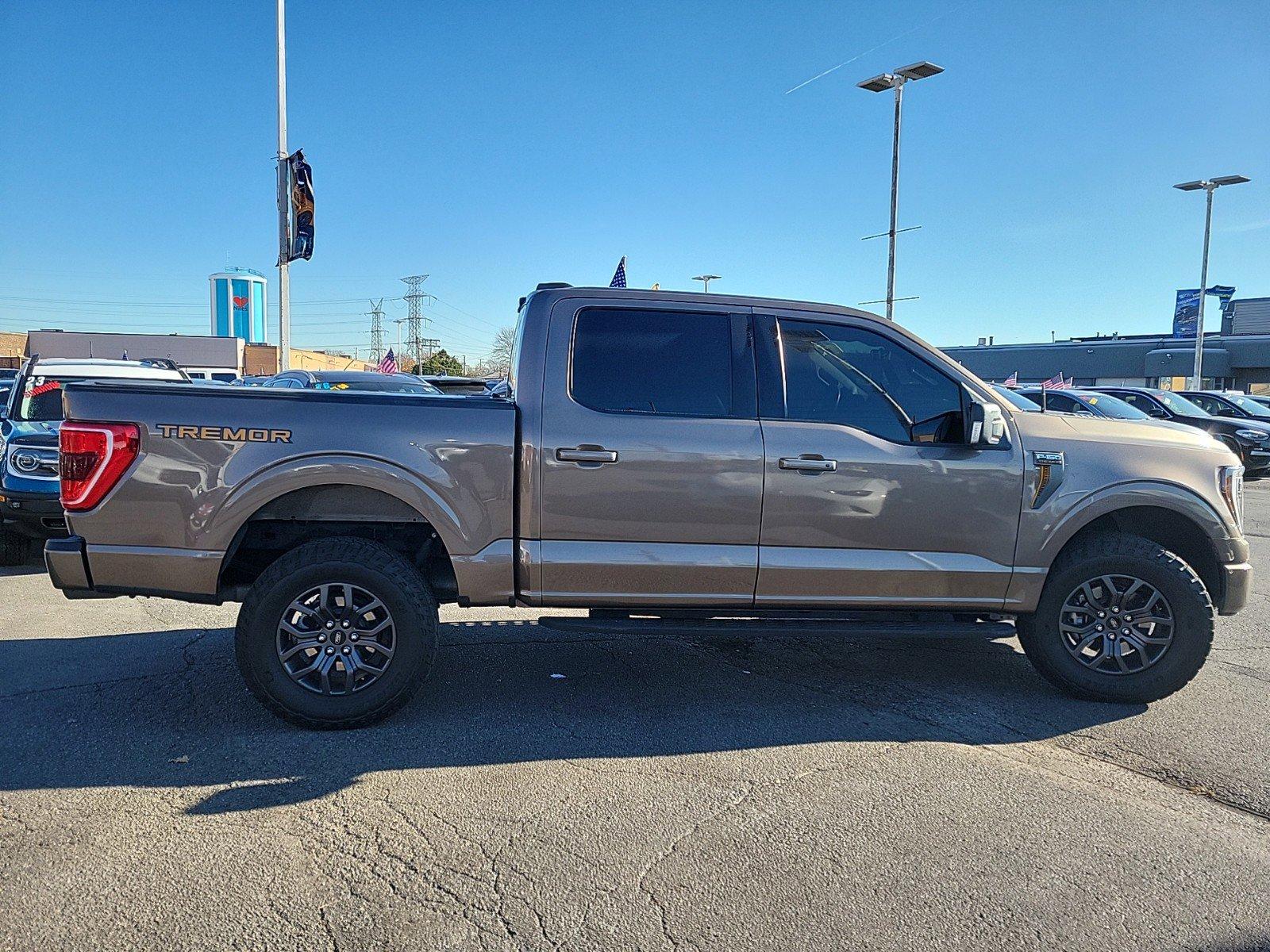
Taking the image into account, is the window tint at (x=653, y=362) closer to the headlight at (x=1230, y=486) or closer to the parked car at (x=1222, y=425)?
the headlight at (x=1230, y=486)

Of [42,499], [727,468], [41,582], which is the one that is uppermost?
[727,468]

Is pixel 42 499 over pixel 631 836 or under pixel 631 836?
over

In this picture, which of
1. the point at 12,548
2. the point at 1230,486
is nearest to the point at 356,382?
the point at 12,548

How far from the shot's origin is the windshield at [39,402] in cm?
852

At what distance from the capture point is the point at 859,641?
5.86m

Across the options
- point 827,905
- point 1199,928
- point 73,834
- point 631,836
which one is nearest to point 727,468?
point 631,836

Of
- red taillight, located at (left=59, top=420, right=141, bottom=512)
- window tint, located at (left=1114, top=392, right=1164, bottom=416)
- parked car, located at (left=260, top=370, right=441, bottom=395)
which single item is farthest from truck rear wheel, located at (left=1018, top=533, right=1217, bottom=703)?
window tint, located at (left=1114, top=392, right=1164, bottom=416)

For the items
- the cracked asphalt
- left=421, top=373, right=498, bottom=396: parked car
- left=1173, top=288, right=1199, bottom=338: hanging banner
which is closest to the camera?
the cracked asphalt

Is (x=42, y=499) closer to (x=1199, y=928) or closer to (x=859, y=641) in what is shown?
(x=859, y=641)

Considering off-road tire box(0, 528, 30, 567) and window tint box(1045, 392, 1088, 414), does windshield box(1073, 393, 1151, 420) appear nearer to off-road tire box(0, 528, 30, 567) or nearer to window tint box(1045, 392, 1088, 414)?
window tint box(1045, 392, 1088, 414)

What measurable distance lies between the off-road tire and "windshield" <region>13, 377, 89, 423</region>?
118cm

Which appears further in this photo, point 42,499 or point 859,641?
point 42,499

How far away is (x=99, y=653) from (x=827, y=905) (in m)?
4.44

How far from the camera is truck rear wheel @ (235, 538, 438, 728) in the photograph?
4066mm
